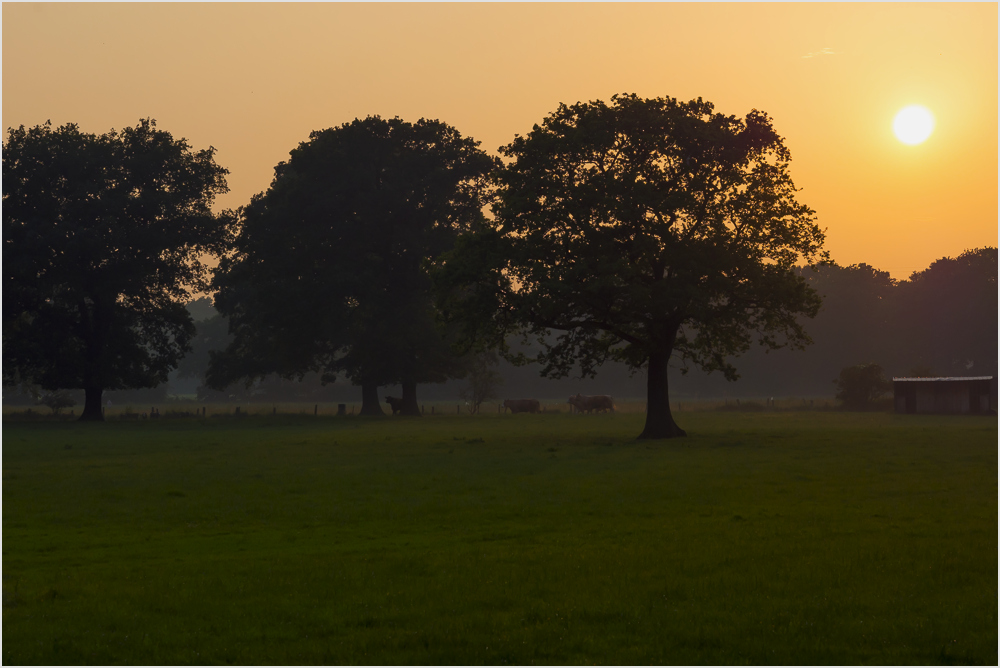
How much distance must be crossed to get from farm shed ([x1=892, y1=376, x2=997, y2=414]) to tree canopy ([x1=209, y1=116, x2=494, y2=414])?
34998mm

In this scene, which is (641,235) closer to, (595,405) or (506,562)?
(506,562)

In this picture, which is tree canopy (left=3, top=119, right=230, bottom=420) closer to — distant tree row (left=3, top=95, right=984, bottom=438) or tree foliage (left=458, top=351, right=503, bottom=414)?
distant tree row (left=3, top=95, right=984, bottom=438)

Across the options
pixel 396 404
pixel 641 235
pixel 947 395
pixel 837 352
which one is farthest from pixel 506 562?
pixel 837 352

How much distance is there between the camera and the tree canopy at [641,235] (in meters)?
42.9

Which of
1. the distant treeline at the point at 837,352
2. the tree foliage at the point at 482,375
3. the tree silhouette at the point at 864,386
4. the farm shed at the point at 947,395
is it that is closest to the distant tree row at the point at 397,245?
the tree foliage at the point at 482,375

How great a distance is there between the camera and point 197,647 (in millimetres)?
9977

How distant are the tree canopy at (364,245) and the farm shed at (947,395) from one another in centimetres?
3500

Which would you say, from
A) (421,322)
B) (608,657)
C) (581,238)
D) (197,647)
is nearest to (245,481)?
(197,647)

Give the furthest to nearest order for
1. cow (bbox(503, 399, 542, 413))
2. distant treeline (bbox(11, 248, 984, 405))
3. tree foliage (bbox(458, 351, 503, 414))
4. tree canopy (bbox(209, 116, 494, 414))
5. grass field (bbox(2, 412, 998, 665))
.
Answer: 1. distant treeline (bbox(11, 248, 984, 405))
2. cow (bbox(503, 399, 542, 413))
3. tree foliage (bbox(458, 351, 503, 414))
4. tree canopy (bbox(209, 116, 494, 414))
5. grass field (bbox(2, 412, 998, 665))

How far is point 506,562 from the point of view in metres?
14.2

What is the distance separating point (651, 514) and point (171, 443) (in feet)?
98.4

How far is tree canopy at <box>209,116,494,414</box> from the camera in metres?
72.3

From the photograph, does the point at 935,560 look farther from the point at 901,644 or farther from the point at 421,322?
the point at 421,322

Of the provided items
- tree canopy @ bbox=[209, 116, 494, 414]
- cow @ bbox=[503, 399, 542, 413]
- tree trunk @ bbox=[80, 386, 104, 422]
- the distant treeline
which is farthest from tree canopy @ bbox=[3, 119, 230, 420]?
the distant treeline
